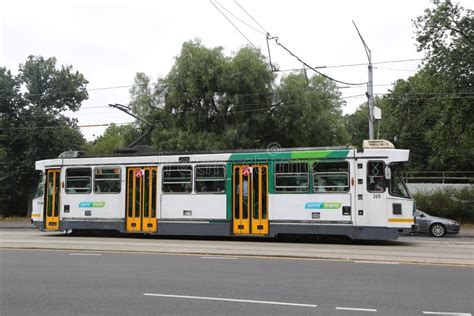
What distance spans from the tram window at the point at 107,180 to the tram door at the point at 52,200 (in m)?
1.66

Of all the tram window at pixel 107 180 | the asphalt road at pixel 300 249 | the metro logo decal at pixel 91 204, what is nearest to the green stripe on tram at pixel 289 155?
the asphalt road at pixel 300 249

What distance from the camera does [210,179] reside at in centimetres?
1628

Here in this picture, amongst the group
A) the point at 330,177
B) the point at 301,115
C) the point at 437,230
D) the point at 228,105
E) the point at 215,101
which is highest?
the point at 215,101

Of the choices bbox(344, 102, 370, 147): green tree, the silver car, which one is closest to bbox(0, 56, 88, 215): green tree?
the silver car

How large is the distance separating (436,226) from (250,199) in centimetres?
921

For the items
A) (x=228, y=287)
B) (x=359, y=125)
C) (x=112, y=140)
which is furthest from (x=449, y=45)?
(x=112, y=140)

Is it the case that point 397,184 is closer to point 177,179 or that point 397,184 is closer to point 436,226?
point 436,226

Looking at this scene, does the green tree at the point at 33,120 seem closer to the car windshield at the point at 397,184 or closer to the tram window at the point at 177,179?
the tram window at the point at 177,179

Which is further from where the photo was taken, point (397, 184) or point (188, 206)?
point (188, 206)

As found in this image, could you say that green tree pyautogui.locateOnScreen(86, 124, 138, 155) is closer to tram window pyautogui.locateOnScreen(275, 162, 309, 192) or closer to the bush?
tram window pyautogui.locateOnScreen(275, 162, 309, 192)

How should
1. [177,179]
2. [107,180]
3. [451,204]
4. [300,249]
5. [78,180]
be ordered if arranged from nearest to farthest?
1. [300,249]
2. [177,179]
3. [107,180]
4. [78,180]
5. [451,204]

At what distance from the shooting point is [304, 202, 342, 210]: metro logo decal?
14.8 meters

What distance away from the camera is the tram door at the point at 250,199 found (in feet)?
50.9

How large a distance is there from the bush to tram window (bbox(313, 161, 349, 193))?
1281 cm
